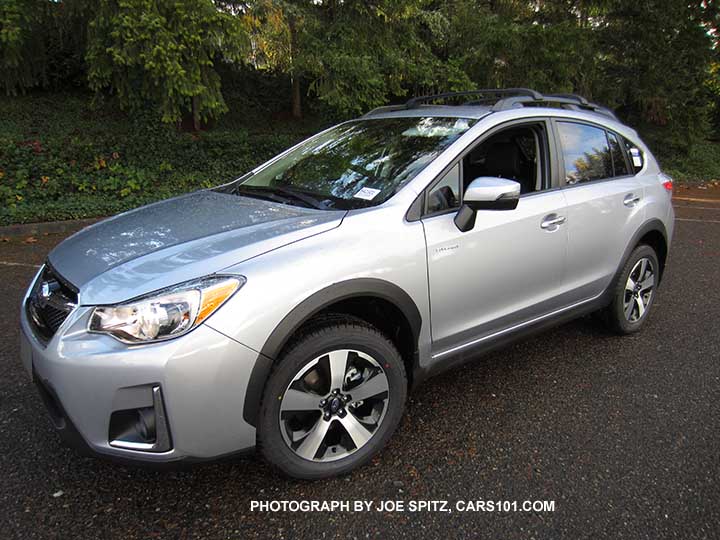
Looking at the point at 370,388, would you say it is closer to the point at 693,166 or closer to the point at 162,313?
the point at 162,313

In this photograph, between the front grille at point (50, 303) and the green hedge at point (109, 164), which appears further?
the green hedge at point (109, 164)

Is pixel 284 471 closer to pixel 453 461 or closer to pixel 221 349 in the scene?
pixel 221 349

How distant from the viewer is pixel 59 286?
228 centimetres

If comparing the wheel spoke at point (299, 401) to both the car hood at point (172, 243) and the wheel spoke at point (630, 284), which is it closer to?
the car hood at point (172, 243)

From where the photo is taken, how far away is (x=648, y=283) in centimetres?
396

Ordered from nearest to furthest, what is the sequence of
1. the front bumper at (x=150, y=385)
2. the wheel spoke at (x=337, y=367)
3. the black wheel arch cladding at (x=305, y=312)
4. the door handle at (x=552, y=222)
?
the front bumper at (x=150, y=385)
the black wheel arch cladding at (x=305, y=312)
the wheel spoke at (x=337, y=367)
the door handle at (x=552, y=222)

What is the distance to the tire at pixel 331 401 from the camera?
2.14 metres

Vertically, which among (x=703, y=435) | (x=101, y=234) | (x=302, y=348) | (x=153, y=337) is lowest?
(x=703, y=435)

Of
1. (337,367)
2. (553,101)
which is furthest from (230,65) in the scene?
(337,367)

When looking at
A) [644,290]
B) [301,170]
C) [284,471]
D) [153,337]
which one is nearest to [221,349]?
[153,337]

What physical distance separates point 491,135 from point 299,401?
1753 millimetres

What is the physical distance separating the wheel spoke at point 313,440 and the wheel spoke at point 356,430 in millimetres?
91

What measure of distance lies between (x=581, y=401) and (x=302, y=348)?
178 cm

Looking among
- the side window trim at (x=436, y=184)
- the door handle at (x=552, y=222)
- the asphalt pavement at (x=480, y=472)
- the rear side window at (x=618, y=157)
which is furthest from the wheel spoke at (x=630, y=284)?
the side window trim at (x=436, y=184)
